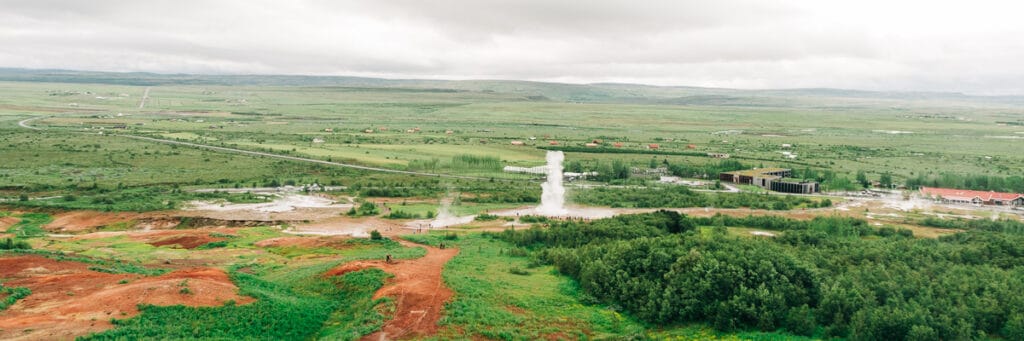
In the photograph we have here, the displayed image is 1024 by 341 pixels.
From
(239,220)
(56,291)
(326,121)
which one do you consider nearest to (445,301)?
(56,291)

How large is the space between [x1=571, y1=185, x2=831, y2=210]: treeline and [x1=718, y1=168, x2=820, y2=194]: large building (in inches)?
226

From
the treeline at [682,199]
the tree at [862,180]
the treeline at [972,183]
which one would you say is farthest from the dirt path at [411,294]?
the treeline at [972,183]

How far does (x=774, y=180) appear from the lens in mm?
74438

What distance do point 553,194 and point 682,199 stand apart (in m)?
12.4

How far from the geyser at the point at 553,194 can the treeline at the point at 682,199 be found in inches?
70.7

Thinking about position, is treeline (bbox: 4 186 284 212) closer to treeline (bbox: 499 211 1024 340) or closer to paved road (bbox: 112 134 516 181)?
paved road (bbox: 112 134 516 181)

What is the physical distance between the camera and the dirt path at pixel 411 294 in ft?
76.2

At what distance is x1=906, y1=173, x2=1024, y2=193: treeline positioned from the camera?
232 feet

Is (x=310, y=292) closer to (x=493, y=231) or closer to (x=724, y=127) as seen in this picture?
(x=493, y=231)

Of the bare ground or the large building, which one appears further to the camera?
the large building

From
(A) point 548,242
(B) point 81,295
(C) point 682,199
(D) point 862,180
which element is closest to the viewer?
(B) point 81,295

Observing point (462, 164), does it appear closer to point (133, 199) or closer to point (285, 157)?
point (285, 157)

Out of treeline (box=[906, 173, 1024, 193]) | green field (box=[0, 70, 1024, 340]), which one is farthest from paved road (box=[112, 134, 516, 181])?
treeline (box=[906, 173, 1024, 193])

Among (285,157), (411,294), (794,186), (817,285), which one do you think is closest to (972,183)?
(794,186)
